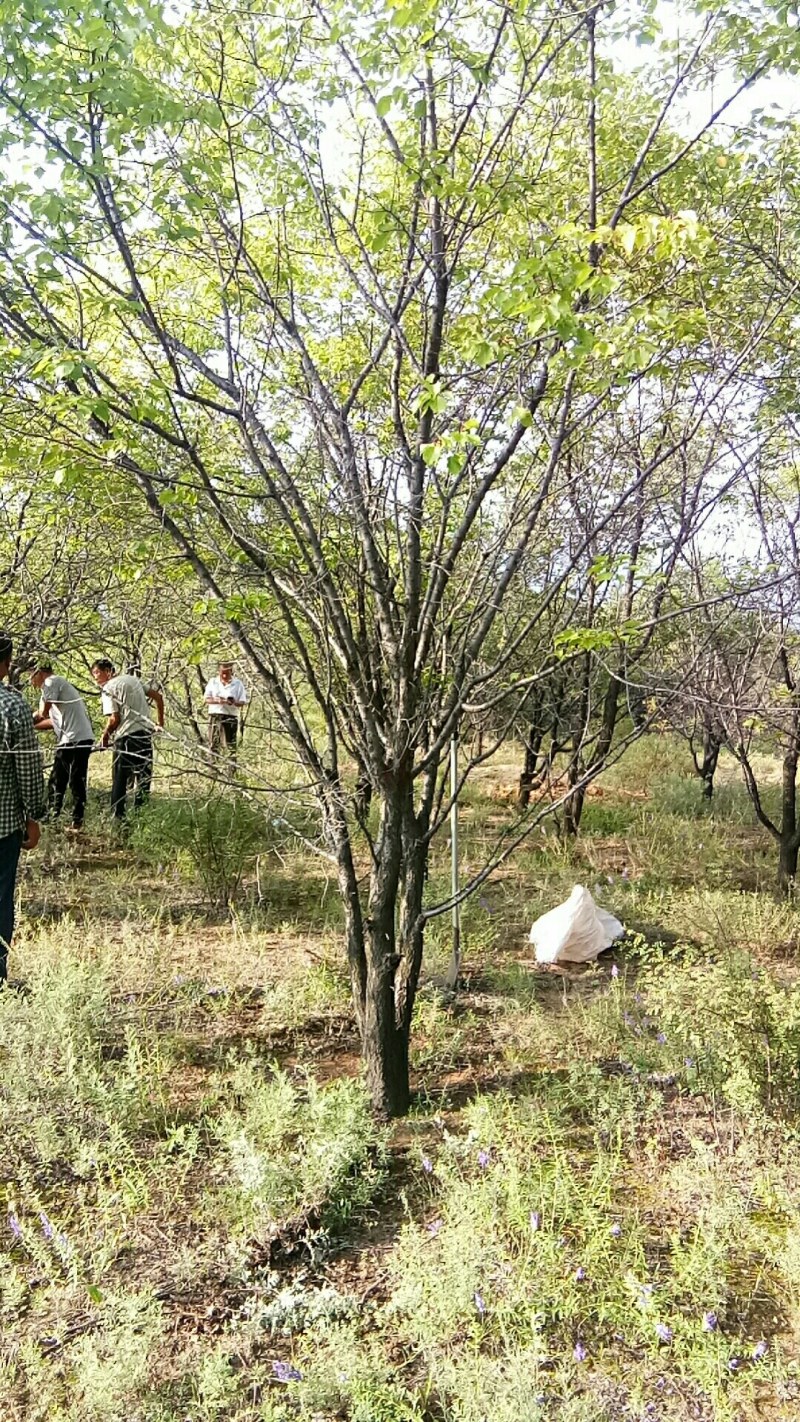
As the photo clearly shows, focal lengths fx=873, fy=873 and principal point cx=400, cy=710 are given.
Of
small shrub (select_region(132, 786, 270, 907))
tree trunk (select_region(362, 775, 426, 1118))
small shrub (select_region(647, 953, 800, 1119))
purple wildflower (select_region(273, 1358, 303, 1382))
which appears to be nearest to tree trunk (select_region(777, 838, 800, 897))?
small shrub (select_region(647, 953, 800, 1119))

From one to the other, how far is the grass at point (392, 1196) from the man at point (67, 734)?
9.18 ft

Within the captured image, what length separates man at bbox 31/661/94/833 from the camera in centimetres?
743

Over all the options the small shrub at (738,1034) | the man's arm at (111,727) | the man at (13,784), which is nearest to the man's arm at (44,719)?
the man's arm at (111,727)

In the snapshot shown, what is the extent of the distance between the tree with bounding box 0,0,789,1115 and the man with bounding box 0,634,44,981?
4.15 ft

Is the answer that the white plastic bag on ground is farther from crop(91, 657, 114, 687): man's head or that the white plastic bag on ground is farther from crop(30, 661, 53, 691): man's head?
crop(91, 657, 114, 687): man's head

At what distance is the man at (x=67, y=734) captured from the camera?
24.4 feet

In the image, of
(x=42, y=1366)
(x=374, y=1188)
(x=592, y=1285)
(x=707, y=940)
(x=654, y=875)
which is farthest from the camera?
(x=654, y=875)

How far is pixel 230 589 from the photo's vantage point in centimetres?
420

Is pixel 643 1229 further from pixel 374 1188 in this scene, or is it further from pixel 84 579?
pixel 84 579

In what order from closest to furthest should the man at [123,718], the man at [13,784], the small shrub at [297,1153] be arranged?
the small shrub at [297,1153] < the man at [13,784] < the man at [123,718]

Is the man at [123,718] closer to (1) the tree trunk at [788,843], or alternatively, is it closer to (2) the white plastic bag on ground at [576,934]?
(2) the white plastic bag on ground at [576,934]

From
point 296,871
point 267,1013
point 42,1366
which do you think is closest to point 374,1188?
point 42,1366

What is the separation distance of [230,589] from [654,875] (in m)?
4.34

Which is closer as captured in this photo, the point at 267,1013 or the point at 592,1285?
the point at 592,1285
